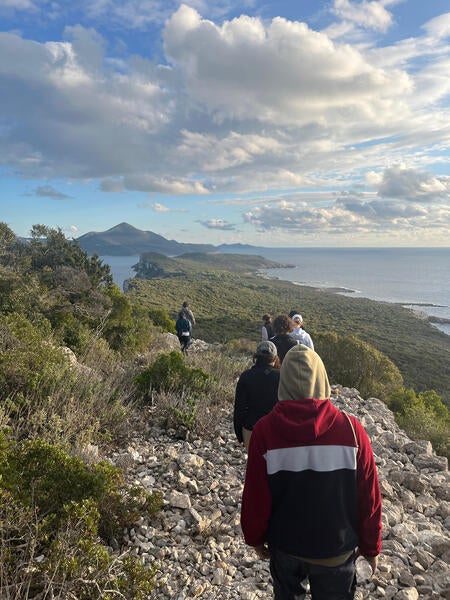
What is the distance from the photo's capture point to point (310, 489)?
1902 mm

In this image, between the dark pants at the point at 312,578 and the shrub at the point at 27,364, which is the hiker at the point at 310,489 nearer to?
the dark pants at the point at 312,578

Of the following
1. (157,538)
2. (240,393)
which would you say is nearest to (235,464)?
(240,393)

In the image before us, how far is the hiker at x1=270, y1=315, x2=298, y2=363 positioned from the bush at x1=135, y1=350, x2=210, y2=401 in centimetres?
164

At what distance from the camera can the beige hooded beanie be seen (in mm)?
1980

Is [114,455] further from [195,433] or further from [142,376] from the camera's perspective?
[142,376]

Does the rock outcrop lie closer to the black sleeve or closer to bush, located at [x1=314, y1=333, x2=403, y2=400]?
the black sleeve

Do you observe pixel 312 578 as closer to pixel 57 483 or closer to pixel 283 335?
pixel 57 483

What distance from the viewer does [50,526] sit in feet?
8.91

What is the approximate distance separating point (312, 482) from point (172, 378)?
4.72m

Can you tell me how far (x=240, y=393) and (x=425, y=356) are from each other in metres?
53.5

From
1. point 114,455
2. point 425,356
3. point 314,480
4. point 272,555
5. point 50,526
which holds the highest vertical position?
point 314,480

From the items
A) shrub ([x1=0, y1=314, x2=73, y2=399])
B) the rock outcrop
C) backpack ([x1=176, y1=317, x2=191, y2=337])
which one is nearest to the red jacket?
the rock outcrop

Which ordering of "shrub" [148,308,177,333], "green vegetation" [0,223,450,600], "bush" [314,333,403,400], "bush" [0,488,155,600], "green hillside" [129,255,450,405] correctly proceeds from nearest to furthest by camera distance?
"bush" [0,488,155,600] → "green vegetation" [0,223,450,600] → "bush" [314,333,403,400] → "shrub" [148,308,177,333] → "green hillside" [129,255,450,405]

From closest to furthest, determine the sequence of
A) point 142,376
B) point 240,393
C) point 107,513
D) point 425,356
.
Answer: point 107,513, point 240,393, point 142,376, point 425,356
